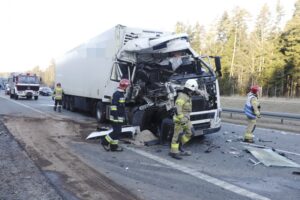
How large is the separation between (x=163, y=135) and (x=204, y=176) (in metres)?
3.01

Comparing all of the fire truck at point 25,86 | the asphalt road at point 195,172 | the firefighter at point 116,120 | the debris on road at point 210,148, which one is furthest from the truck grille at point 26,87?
the debris on road at point 210,148

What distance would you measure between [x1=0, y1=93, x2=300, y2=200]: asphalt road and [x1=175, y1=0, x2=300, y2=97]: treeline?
4050cm

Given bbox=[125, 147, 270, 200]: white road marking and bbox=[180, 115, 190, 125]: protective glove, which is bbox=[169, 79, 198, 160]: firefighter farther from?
bbox=[125, 147, 270, 200]: white road marking

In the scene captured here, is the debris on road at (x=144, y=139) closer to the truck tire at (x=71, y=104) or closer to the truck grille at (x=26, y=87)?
the truck tire at (x=71, y=104)

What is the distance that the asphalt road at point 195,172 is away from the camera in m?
5.00

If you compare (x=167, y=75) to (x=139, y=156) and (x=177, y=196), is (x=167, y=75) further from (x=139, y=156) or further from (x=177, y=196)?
(x=177, y=196)

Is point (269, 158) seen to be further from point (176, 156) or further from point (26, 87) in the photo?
point (26, 87)

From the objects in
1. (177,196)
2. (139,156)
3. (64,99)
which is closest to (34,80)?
(64,99)

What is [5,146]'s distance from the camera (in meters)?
8.09

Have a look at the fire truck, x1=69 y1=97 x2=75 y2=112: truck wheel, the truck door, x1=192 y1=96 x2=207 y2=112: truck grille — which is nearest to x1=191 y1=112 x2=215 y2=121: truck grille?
x1=192 y1=96 x2=207 y2=112: truck grille

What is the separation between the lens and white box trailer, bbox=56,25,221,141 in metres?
8.70

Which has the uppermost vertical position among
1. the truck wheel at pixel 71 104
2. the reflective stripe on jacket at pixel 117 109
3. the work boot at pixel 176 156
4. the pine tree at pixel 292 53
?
the pine tree at pixel 292 53

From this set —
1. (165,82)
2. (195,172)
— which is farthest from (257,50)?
(195,172)

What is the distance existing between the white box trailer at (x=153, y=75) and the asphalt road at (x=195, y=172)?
955 mm
